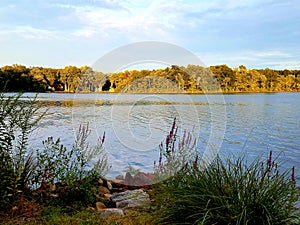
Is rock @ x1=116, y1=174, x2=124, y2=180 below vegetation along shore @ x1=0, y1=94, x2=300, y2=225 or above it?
below

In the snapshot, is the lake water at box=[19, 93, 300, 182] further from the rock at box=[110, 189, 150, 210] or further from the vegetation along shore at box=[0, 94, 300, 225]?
the rock at box=[110, 189, 150, 210]

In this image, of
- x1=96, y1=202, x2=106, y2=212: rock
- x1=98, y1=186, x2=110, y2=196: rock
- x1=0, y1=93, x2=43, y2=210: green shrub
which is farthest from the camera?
x1=98, y1=186, x2=110, y2=196: rock

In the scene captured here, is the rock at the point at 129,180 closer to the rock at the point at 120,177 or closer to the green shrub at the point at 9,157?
the rock at the point at 120,177

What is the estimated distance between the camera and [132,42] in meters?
4.95

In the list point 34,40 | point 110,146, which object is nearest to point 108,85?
point 110,146

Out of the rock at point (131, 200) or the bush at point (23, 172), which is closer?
the bush at point (23, 172)

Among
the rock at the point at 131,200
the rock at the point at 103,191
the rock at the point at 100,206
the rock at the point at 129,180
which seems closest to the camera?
the rock at the point at 131,200

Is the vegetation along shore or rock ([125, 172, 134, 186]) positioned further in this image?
rock ([125, 172, 134, 186])

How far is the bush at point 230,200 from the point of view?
9.19ft

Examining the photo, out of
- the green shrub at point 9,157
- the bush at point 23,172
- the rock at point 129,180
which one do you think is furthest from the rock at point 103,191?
the green shrub at point 9,157

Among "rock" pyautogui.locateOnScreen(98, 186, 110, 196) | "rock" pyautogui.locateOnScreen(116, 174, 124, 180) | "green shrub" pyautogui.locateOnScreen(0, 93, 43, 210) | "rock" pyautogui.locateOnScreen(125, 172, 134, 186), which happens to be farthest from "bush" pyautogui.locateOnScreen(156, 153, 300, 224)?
"rock" pyautogui.locateOnScreen(116, 174, 124, 180)

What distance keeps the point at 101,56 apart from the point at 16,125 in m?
1.61

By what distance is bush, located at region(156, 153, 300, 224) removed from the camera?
2.80 metres

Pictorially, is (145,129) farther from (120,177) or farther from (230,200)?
(230,200)
